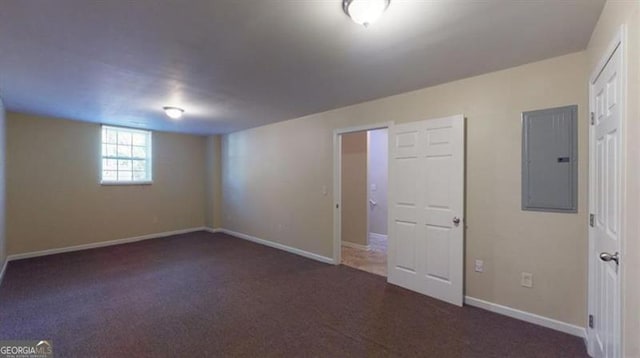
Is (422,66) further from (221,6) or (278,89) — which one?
(221,6)

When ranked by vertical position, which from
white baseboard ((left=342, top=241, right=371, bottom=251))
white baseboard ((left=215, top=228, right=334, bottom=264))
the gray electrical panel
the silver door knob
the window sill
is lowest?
white baseboard ((left=342, top=241, right=371, bottom=251))

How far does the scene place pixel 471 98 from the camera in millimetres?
3141

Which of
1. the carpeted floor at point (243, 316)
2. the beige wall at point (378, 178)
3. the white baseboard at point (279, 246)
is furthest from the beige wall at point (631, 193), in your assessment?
the beige wall at point (378, 178)

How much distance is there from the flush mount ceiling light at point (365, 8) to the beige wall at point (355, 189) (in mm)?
4073

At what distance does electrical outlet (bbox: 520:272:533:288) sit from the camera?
9.10ft

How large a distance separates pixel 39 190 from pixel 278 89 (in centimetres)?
471

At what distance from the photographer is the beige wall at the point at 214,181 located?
7.18 metres

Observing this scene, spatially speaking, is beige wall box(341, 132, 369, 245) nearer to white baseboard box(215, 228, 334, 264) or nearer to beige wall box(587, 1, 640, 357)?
white baseboard box(215, 228, 334, 264)

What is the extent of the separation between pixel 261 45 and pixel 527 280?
3145 mm

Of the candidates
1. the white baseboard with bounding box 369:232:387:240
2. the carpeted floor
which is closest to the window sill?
the carpeted floor

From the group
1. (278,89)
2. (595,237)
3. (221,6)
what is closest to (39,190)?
(278,89)

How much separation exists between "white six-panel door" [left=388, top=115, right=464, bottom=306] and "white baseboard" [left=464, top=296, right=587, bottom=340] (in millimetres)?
172

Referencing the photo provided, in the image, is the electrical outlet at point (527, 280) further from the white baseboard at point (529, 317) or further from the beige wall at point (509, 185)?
the white baseboard at point (529, 317)

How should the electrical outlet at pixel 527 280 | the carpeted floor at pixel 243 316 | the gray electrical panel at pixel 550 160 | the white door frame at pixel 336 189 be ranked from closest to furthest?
1. the carpeted floor at pixel 243 316
2. the gray electrical panel at pixel 550 160
3. the electrical outlet at pixel 527 280
4. the white door frame at pixel 336 189
